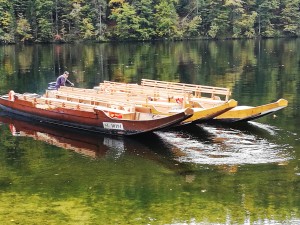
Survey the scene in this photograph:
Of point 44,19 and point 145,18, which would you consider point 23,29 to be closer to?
point 44,19

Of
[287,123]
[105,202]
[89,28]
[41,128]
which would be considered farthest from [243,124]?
[89,28]

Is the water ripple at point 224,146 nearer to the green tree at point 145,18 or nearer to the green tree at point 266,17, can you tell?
the green tree at point 145,18

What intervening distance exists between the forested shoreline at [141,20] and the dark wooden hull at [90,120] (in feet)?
180

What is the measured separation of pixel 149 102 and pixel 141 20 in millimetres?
58657

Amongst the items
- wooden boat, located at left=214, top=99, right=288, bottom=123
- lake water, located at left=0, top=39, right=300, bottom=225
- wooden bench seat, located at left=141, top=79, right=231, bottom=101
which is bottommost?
lake water, located at left=0, top=39, right=300, bottom=225

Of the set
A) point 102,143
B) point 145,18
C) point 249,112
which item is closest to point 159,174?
point 102,143

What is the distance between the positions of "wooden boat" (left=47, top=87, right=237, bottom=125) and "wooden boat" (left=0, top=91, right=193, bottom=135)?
43 centimetres

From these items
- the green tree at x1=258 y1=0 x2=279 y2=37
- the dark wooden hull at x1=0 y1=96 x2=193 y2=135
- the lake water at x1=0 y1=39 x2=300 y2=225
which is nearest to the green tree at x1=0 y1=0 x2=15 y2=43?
the green tree at x1=258 y1=0 x2=279 y2=37

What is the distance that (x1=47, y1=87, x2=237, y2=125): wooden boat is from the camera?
19344 mm

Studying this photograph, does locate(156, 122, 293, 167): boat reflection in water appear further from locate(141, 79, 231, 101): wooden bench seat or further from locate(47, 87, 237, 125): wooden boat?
locate(141, 79, 231, 101): wooden bench seat

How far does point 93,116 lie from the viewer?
2023 centimetres

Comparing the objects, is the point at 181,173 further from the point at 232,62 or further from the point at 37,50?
the point at 37,50

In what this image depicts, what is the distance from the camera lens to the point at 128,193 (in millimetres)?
13438

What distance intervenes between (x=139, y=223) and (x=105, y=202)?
5.41 ft
